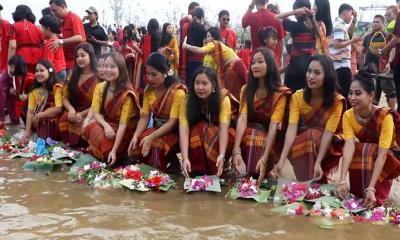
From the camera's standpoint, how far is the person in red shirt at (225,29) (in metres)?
7.72

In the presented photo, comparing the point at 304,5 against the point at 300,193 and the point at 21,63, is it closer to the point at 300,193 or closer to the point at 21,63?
the point at 300,193

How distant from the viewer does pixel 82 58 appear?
5.41 meters

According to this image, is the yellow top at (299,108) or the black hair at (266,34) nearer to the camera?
the yellow top at (299,108)

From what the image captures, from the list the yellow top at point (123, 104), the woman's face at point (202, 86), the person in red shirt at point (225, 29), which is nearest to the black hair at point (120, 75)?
the yellow top at point (123, 104)

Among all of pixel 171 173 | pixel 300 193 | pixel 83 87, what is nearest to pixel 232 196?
pixel 300 193

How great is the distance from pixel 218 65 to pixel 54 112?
2.07m

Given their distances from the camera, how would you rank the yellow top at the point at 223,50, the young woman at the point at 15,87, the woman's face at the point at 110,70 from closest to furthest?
1. the woman's face at the point at 110,70
2. the yellow top at the point at 223,50
3. the young woman at the point at 15,87

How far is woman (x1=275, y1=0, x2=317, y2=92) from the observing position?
17.8 ft

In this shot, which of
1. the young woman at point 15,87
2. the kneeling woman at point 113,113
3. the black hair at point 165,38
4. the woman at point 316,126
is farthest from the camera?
the black hair at point 165,38

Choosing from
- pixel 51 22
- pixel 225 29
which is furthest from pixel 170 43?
pixel 51 22

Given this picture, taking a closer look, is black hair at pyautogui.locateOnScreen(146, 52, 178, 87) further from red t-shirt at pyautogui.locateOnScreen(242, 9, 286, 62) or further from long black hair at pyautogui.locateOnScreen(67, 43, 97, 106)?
red t-shirt at pyautogui.locateOnScreen(242, 9, 286, 62)

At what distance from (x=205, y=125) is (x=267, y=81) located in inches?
27.6

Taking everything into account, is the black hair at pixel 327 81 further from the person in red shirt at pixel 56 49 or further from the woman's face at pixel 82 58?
the person in red shirt at pixel 56 49

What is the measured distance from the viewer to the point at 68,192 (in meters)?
4.04
